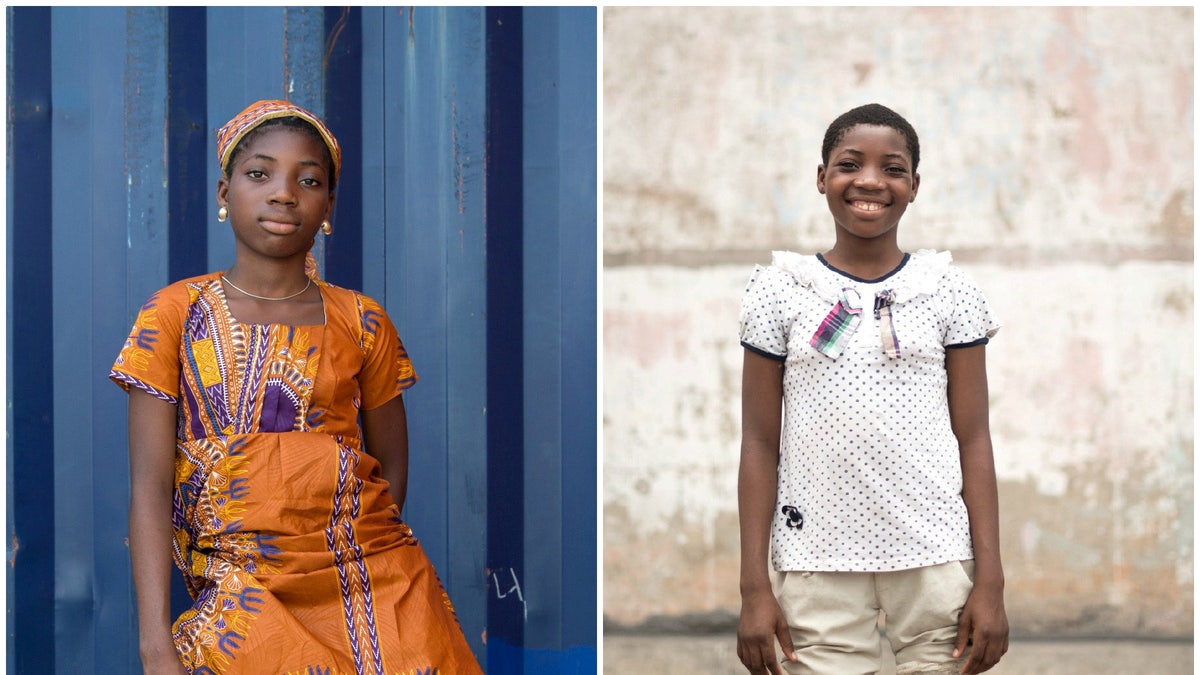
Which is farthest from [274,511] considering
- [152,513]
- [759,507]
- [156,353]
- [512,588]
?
[512,588]

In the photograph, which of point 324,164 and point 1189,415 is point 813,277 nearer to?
point 324,164

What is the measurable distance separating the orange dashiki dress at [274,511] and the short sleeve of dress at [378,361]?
11 centimetres

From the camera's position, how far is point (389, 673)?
219 centimetres

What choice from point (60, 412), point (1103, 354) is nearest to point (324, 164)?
point (60, 412)

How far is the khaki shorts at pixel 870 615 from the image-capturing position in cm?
229

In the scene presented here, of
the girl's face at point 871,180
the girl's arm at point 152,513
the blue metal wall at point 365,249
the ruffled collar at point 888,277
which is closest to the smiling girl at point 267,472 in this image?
the girl's arm at point 152,513

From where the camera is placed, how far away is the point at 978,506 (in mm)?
2328

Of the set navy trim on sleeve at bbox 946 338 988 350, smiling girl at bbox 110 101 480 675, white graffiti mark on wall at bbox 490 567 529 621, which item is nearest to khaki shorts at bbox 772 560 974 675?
navy trim on sleeve at bbox 946 338 988 350

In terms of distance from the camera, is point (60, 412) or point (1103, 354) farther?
point (1103, 354)

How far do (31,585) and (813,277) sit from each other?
2313 millimetres

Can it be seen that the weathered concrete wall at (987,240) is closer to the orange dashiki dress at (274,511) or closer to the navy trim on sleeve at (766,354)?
the navy trim on sleeve at (766,354)

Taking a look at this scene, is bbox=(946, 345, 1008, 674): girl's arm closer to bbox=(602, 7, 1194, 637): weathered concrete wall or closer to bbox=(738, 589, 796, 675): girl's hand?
bbox=(738, 589, 796, 675): girl's hand

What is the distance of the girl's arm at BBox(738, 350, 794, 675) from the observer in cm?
231

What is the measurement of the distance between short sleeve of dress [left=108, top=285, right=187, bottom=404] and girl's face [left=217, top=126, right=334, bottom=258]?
20cm
